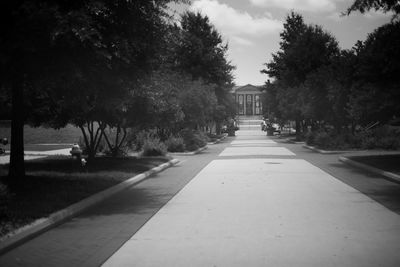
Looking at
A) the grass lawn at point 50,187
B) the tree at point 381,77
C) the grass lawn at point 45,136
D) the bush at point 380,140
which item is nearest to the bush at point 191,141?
the bush at point 380,140

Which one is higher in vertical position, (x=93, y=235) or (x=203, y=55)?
(x=203, y=55)

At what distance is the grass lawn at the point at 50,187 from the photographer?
8.16 metres

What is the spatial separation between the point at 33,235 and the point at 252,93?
18570 cm

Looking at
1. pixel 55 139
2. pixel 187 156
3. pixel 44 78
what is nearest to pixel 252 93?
pixel 55 139

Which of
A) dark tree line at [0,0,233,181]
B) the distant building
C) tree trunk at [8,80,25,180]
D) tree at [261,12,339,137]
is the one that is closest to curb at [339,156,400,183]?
dark tree line at [0,0,233,181]

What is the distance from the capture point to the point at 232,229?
833cm

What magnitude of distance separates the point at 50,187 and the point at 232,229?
5917mm

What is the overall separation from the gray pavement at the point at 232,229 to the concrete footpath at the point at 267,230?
1 cm

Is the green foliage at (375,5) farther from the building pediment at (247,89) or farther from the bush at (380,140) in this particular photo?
the building pediment at (247,89)

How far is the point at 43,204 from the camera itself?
9.83 meters

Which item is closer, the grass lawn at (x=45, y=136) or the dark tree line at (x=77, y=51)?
the dark tree line at (x=77, y=51)

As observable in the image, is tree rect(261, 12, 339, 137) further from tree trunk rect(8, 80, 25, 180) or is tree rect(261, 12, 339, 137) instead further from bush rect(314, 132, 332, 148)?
tree trunk rect(8, 80, 25, 180)

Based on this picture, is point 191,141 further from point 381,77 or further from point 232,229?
point 232,229

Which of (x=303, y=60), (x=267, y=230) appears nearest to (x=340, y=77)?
(x=303, y=60)
